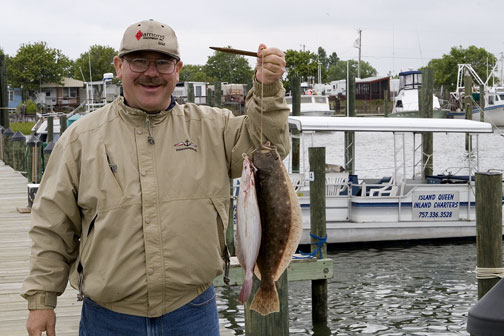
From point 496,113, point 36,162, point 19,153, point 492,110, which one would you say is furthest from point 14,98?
point 36,162

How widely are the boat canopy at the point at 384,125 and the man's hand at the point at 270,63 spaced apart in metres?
11.7

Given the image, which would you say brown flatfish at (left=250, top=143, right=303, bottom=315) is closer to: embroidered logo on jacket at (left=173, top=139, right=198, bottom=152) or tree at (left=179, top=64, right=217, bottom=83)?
embroidered logo on jacket at (left=173, top=139, right=198, bottom=152)

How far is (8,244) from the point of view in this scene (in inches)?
371

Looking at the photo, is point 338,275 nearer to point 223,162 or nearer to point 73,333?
point 73,333

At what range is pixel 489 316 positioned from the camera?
3064 mm

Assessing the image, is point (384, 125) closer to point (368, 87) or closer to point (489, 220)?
point (489, 220)

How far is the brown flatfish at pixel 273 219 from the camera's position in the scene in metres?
2.90

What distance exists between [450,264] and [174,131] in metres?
12.0

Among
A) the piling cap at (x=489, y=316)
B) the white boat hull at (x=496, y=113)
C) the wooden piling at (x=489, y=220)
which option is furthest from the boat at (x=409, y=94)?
the piling cap at (x=489, y=316)

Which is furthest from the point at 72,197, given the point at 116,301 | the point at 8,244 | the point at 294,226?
the point at 8,244

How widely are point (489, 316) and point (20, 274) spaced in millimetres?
5874

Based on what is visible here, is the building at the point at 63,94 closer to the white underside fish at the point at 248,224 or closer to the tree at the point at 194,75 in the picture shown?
the tree at the point at 194,75

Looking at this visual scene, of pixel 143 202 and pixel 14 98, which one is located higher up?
pixel 14 98

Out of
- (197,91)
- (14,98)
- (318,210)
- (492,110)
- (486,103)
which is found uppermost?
(14,98)
